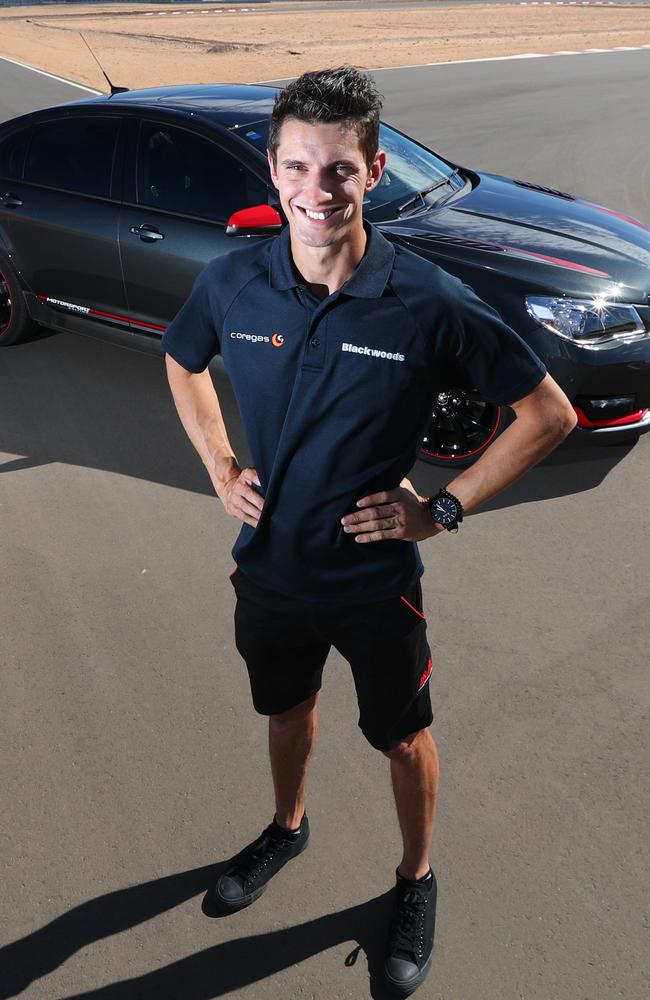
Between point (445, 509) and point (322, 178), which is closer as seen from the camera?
point (322, 178)

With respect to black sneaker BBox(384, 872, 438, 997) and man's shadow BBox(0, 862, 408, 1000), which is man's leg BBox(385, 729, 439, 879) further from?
man's shadow BBox(0, 862, 408, 1000)

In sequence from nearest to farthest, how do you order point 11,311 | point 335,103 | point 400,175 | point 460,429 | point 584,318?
point 335,103
point 584,318
point 460,429
point 400,175
point 11,311

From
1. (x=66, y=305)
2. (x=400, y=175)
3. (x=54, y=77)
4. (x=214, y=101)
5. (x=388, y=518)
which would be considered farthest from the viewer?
(x=54, y=77)

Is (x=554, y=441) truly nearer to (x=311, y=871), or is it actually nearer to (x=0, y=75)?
(x=311, y=871)

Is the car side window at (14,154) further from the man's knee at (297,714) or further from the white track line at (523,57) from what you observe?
the white track line at (523,57)

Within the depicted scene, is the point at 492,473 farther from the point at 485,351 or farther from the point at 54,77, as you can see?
the point at 54,77

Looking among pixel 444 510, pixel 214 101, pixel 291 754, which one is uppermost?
pixel 214 101

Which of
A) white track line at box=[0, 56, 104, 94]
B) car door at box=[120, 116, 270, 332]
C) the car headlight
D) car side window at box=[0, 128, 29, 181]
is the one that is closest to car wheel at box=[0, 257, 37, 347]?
car side window at box=[0, 128, 29, 181]

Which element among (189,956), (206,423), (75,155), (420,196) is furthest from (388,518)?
(75,155)

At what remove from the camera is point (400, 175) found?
538 centimetres

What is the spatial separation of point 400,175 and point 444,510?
3.65 m

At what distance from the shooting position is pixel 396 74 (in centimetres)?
2275

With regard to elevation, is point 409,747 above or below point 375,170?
below

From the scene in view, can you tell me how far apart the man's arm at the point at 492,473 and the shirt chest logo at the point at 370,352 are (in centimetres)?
33
